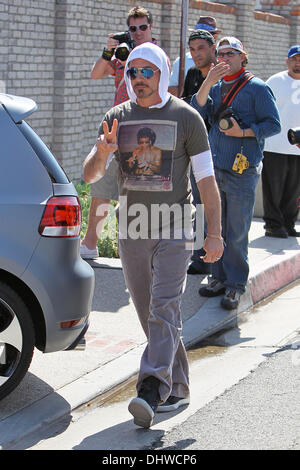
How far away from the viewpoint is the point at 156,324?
5.18 meters

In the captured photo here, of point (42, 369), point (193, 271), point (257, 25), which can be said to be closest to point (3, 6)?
point (193, 271)

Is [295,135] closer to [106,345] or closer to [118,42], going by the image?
[106,345]

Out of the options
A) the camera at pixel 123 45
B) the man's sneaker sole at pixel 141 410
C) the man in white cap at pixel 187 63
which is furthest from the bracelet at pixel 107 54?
the man's sneaker sole at pixel 141 410

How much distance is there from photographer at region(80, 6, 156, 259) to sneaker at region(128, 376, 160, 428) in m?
3.23

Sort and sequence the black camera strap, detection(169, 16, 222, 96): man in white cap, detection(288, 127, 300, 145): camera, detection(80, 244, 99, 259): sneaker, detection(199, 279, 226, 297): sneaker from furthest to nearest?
detection(169, 16, 222, 96): man in white cap
detection(80, 244, 99, 259): sneaker
detection(199, 279, 226, 297): sneaker
the black camera strap
detection(288, 127, 300, 145): camera

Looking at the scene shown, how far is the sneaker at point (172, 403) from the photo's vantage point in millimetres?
5426

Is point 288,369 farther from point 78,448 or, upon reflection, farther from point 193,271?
point 193,271

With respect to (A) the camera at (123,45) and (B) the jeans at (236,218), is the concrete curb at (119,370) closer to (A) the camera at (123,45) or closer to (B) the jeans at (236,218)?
(B) the jeans at (236,218)

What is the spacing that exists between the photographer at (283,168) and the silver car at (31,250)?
5325mm

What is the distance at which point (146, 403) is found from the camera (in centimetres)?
504

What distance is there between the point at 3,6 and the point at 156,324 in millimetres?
7135

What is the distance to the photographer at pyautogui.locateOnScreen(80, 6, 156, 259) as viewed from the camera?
8.27 metres

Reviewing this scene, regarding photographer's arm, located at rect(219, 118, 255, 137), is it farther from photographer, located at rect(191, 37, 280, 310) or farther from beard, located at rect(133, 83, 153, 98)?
beard, located at rect(133, 83, 153, 98)

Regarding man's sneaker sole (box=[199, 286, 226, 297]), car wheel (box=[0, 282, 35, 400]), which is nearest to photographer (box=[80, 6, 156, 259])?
man's sneaker sole (box=[199, 286, 226, 297])
